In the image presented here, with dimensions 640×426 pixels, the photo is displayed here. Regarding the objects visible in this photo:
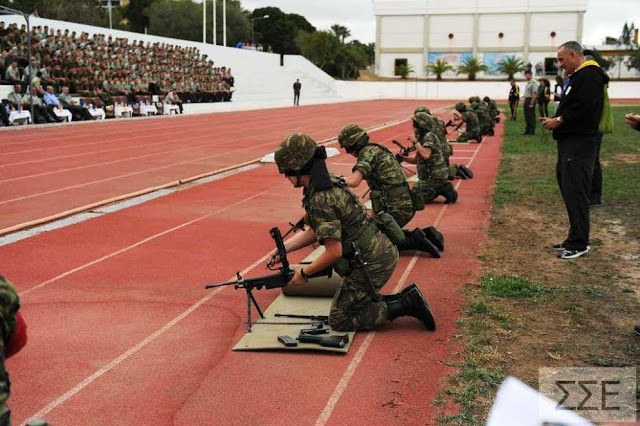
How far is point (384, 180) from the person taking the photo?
761 cm

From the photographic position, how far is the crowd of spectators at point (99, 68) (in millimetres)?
27062

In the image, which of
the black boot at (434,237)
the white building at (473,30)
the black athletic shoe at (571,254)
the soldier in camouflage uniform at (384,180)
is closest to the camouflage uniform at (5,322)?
the soldier in camouflage uniform at (384,180)

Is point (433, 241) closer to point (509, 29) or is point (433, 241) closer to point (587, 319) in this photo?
point (587, 319)

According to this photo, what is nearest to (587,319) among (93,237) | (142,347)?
(142,347)

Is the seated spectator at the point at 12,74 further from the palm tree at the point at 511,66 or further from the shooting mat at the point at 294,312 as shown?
the palm tree at the point at 511,66

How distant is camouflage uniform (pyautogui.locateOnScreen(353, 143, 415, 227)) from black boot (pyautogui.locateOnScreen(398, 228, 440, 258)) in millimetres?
188

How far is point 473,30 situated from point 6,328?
83.6 metres

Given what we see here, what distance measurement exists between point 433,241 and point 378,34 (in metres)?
80.3

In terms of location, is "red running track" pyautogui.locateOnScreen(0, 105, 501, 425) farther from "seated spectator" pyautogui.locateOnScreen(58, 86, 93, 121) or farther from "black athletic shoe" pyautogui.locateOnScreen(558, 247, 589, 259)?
"seated spectator" pyautogui.locateOnScreen(58, 86, 93, 121)

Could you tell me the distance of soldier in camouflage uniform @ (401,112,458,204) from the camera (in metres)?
10.1

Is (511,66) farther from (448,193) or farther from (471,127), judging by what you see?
(448,193)

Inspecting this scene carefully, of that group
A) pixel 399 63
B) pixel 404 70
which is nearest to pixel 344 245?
pixel 404 70

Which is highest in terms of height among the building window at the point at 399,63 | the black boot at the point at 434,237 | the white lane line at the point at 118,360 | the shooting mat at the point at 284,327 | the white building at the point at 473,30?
the white building at the point at 473,30

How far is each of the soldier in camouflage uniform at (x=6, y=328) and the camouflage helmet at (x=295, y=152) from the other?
257 centimetres
